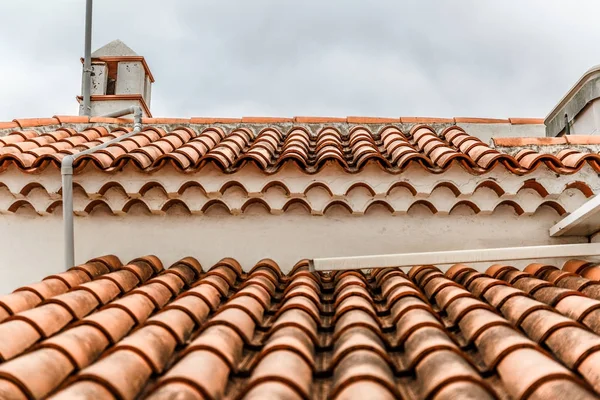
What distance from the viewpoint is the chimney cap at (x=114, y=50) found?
9062 mm

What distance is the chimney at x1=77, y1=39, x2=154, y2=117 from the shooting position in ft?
28.6

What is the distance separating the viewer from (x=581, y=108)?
8.44m

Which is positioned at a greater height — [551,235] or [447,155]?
[447,155]

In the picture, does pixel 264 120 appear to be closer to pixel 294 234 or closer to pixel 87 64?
pixel 294 234

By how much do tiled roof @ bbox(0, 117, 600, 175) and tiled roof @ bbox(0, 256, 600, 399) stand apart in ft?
2.96

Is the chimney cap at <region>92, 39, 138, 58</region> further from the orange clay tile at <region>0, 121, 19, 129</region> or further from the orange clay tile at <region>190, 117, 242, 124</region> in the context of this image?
the orange clay tile at <region>190, 117, 242, 124</region>

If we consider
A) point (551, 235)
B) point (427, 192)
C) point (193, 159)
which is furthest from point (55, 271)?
point (551, 235)

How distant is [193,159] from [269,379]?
115 inches

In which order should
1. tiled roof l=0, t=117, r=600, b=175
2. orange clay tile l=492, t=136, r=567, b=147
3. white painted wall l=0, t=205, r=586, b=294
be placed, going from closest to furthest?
tiled roof l=0, t=117, r=600, b=175, white painted wall l=0, t=205, r=586, b=294, orange clay tile l=492, t=136, r=567, b=147

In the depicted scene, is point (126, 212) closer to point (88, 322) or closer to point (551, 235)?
point (88, 322)

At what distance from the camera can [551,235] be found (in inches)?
200

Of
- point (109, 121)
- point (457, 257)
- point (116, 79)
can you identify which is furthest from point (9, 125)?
point (457, 257)

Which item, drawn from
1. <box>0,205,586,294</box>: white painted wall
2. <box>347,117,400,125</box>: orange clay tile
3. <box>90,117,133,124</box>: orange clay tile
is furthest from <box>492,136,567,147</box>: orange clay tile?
<box>90,117,133,124</box>: orange clay tile

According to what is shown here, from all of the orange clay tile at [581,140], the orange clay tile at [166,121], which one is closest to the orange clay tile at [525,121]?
the orange clay tile at [581,140]
